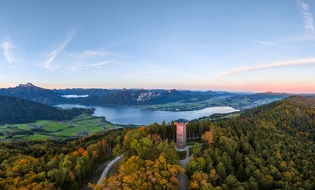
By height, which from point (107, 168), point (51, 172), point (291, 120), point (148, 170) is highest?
point (148, 170)

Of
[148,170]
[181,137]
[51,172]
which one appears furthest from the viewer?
[181,137]

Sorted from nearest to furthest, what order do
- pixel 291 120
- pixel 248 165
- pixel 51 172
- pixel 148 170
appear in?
1. pixel 148 170
2. pixel 51 172
3. pixel 248 165
4. pixel 291 120

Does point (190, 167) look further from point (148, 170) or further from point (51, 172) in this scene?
point (51, 172)

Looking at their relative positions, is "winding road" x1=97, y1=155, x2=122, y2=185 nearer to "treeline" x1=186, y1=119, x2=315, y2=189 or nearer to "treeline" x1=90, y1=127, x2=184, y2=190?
"treeline" x1=90, y1=127, x2=184, y2=190

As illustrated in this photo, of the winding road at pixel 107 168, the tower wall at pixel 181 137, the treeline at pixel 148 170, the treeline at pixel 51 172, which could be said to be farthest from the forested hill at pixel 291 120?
the treeline at pixel 51 172

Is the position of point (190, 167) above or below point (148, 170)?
below

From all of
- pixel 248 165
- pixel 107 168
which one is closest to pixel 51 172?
pixel 107 168

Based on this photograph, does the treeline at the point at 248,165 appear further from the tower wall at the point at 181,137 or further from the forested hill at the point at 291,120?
the forested hill at the point at 291,120

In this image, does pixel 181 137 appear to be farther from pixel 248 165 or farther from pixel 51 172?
pixel 51 172

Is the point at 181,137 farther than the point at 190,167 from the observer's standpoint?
Yes

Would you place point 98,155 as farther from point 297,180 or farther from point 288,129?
point 288,129

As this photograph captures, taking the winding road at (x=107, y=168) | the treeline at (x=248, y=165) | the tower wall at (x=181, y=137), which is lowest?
the winding road at (x=107, y=168)
